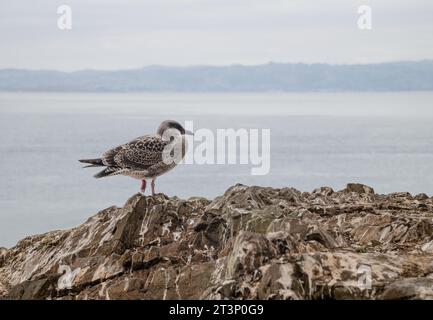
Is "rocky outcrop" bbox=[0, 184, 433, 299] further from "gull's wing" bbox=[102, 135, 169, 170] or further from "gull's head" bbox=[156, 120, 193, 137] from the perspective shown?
"gull's head" bbox=[156, 120, 193, 137]

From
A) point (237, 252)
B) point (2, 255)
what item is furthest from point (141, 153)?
point (237, 252)

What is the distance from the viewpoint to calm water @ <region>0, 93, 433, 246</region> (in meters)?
59.7

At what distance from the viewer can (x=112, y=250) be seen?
64.2ft

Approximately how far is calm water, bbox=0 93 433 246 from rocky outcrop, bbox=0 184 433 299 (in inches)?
1028

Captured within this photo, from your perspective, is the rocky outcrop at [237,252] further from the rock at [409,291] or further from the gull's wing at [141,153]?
the gull's wing at [141,153]

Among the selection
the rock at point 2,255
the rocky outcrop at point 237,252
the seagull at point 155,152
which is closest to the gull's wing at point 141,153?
the seagull at point 155,152

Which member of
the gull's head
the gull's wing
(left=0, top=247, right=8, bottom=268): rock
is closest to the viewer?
(left=0, top=247, right=8, bottom=268): rock

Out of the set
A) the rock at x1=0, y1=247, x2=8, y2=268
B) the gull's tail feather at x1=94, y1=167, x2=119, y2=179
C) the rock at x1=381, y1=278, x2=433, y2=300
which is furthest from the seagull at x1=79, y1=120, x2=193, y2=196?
the rock at x1=381, y1=278, x2=433, y2=300

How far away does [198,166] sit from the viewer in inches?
3157

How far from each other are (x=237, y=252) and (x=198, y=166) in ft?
208

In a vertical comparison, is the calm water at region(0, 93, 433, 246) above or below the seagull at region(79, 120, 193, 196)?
below

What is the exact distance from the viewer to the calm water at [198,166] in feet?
196
